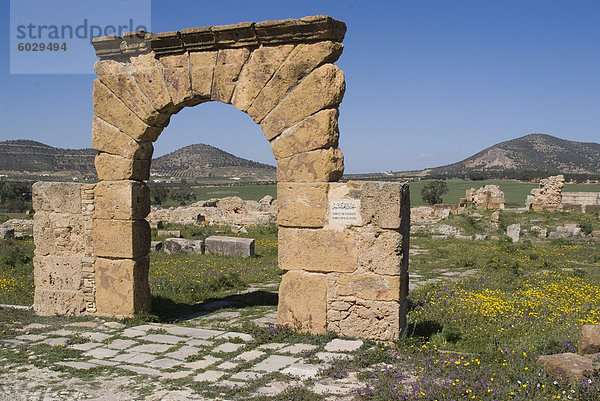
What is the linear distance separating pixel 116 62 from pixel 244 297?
15.3 feet

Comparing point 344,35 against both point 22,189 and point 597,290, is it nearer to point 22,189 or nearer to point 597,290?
point 597,290

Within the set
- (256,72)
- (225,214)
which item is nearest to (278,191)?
(256,72)

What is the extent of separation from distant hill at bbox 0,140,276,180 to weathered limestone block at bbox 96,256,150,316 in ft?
214

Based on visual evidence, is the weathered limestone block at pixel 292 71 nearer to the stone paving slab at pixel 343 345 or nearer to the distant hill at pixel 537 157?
the stone paving slab at pixel 343 345

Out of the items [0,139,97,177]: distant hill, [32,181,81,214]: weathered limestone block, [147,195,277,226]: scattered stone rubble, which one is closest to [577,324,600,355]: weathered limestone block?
[32,181,81,214]: weathered limestone block

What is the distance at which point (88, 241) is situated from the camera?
792 centimetres

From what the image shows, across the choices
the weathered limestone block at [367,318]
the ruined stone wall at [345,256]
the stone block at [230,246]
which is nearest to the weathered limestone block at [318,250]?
the ruined stone wall at [345,256]

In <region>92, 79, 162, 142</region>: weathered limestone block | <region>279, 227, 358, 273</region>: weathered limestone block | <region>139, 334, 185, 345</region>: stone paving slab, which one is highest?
<region>92, 79, 162, 142</region>: weathered limestone block

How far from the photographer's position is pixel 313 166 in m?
6.77

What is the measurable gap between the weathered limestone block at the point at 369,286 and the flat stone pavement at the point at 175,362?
1.95 feet

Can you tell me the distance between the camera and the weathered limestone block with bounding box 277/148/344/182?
22.0ft

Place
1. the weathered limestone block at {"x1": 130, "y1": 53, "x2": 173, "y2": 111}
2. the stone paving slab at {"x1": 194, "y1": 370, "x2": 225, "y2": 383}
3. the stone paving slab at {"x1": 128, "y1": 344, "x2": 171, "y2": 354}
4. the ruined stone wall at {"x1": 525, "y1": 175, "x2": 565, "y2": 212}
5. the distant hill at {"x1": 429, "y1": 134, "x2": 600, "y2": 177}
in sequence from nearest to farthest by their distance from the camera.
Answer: the stone paving slab at {"x1": 194, "y1": 370, "x2": 225, "y2": 383} → the stone paving slab at {"x1": 128, "y1": 344, "x2": 171, "y2": 354} → the weathered limestone block at {"x1": 130, "y1": 53, "x2": 173, "y2": 111} → the ruined stone wall at {"x1": 525, "y1": 175, "x2": 565, "y2": 212} → the distant hill at {"x1": 429, "y1": 134, "x2": 600, "y2": 177}

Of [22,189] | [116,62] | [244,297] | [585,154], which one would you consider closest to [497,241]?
[244,297]

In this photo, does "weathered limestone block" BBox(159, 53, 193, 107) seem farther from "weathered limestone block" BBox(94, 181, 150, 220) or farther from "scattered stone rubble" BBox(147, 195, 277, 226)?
"scattered stone rubble" BBox(147, 195, 277, 226)
